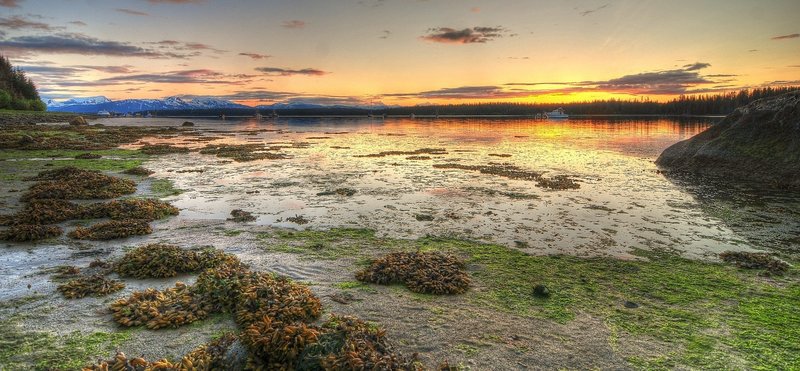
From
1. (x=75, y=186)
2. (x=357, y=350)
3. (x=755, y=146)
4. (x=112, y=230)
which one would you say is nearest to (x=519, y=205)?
(x=357, y=350)

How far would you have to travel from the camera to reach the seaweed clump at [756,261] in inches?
353

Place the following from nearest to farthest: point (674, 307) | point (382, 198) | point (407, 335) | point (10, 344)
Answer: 1. point (10, 344)
2. point (407, 335)
3. point (674, 307)
4. point (382, 198)

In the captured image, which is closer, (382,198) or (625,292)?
(625,292)

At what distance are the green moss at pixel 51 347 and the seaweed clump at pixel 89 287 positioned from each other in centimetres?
108

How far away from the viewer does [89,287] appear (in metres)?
7.71

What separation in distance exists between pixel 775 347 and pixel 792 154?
17836mm

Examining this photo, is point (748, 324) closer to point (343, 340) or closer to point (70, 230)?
point (343, 340)

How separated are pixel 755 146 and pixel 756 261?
15.3 metres

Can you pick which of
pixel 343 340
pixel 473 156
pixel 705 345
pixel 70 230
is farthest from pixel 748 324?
pixel 473 156

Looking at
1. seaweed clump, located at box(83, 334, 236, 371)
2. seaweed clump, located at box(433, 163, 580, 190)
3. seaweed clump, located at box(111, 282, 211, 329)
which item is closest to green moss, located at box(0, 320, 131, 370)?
seaweed clump, located at box(111, 282, 211, 329)

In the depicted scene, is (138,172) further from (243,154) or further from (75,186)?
(243,154)

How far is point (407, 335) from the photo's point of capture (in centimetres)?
637

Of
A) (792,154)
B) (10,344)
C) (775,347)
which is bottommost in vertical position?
(775,347)

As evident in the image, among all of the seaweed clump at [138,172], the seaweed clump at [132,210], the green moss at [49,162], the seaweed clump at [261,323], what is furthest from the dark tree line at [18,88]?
the seaweed clump at [261,323]
